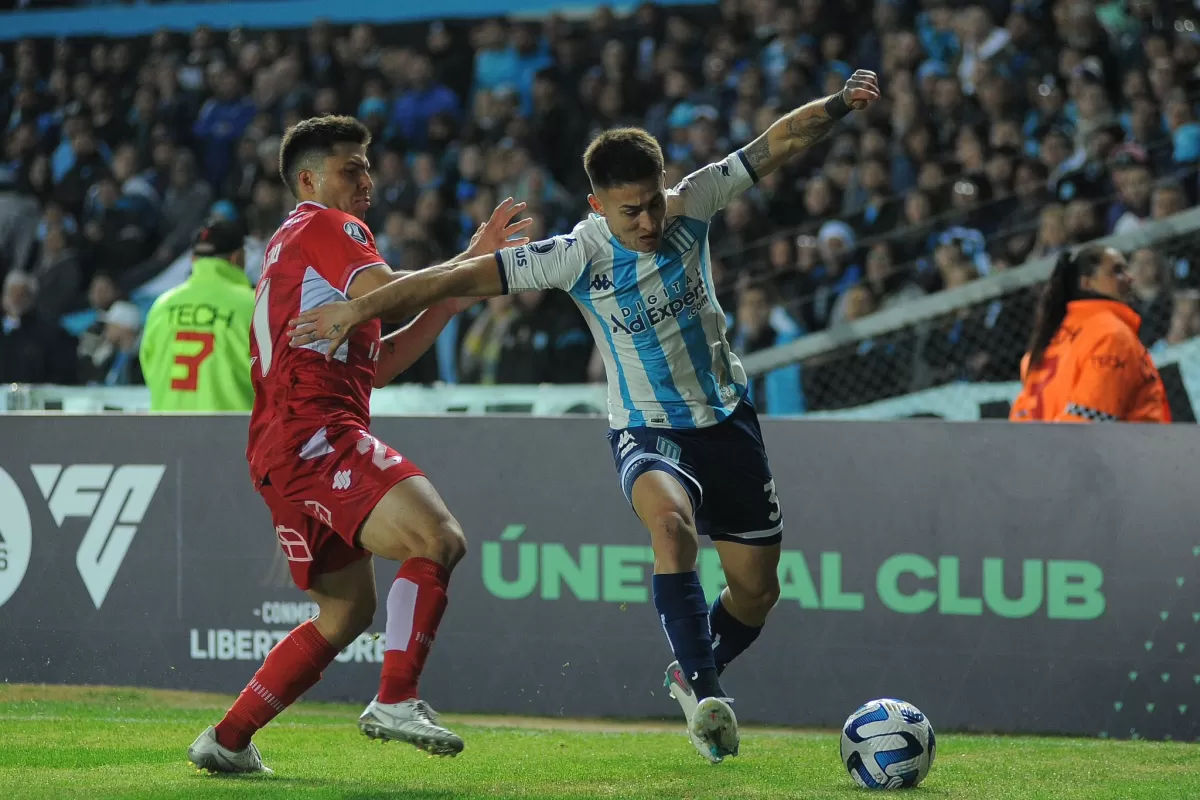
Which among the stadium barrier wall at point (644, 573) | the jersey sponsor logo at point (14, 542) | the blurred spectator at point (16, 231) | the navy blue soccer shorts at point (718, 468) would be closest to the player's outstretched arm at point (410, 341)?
the navy blue soccer shorts at point (718, 468)

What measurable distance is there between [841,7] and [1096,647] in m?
8.66

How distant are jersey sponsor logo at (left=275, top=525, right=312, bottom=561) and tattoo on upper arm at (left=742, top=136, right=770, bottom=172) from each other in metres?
2.06

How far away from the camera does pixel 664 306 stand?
17.8 feet

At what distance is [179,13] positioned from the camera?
18828mm

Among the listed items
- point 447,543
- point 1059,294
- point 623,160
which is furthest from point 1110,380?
point 447,543

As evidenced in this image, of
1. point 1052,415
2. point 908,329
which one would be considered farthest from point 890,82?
point 1052,415

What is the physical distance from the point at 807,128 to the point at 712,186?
1.28 ft

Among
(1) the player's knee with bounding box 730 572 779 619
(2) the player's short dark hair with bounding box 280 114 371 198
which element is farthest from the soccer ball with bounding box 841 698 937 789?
(2) the player's short dark hair with bounding box 280 114 371 198

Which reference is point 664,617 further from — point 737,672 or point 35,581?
point 35,581

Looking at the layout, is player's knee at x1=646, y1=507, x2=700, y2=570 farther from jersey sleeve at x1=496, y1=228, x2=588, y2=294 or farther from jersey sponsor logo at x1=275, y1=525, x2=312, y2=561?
jersey sponsor logo at x1=275, y1=525, x2=312, y2=561

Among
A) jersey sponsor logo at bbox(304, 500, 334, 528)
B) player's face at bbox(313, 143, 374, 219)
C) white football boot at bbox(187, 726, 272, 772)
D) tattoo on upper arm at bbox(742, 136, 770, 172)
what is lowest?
white football boot at bbox(187, 726, 272, 772)

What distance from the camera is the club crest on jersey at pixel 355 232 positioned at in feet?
16.9

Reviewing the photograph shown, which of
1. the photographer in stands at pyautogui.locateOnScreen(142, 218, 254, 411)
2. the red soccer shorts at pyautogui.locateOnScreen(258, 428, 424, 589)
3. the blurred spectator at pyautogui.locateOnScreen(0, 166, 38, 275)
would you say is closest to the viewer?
the red soccer shorts at pyautogui.locateOnScreen(258, 428, 424, 589)

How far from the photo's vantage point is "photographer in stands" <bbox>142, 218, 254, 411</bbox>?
8.09 m
